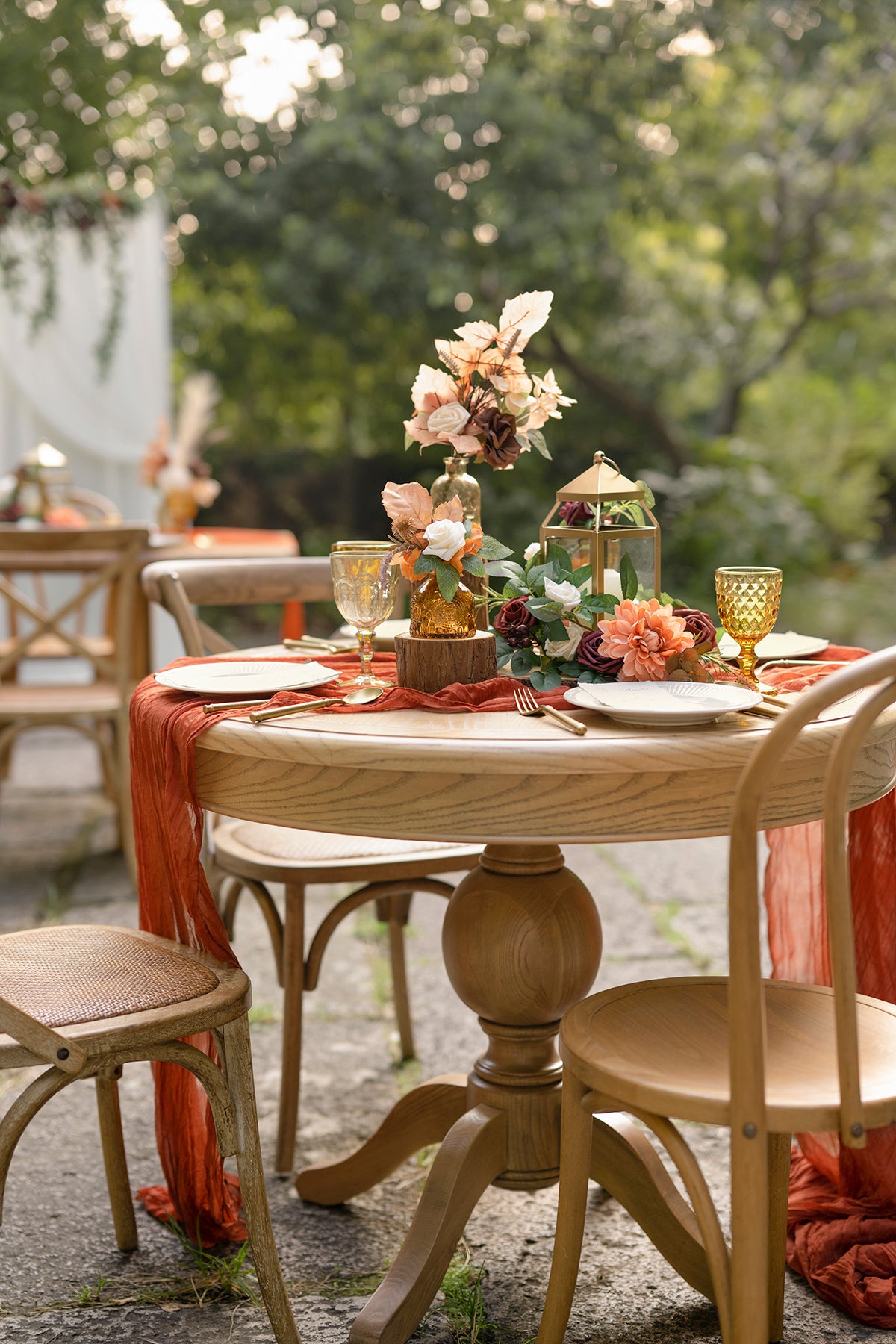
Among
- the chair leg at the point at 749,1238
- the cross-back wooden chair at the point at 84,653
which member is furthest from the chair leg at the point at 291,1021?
the cross-back wooden chair at the point at 84,653

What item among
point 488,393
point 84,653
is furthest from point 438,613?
point 84,653

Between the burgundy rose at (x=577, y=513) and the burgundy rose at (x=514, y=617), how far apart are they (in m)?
0.14

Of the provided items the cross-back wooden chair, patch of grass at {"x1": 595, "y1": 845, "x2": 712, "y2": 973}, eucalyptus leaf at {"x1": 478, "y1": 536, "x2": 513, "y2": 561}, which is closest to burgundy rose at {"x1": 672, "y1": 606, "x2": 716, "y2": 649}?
eucalyptus leaf at {"x1": 478, "y1": 536, "x2": 513, "y2": 561}

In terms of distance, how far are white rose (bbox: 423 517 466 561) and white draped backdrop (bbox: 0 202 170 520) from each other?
485 centimetres

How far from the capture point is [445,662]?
154 centimetres

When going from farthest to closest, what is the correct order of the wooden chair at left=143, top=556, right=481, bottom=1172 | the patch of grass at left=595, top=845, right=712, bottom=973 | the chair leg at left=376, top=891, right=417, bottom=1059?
the patch of grass at left=595, top=845, right=712, bottom=973, the chair leg at left=376, top=891, right=417, bottom=1059, the wooden chair at left=143, top=556, right=481, bottom=1172

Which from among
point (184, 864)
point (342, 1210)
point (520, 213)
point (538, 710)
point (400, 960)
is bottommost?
point (342, 1210)

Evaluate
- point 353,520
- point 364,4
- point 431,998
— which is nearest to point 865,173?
point 364,4

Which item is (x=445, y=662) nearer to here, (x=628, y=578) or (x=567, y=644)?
(x=567, y=644)

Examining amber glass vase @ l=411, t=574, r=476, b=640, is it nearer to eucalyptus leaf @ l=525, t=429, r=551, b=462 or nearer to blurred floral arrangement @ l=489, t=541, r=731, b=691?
blurred floral arrangement @ l=489, t=541, r=731, b=691

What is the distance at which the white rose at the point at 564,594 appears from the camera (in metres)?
1.49

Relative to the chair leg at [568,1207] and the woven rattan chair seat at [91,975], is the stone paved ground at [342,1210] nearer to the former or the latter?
the chair leg at [568,1207]

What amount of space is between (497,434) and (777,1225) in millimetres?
988

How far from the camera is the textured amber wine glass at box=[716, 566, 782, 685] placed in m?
1.56
